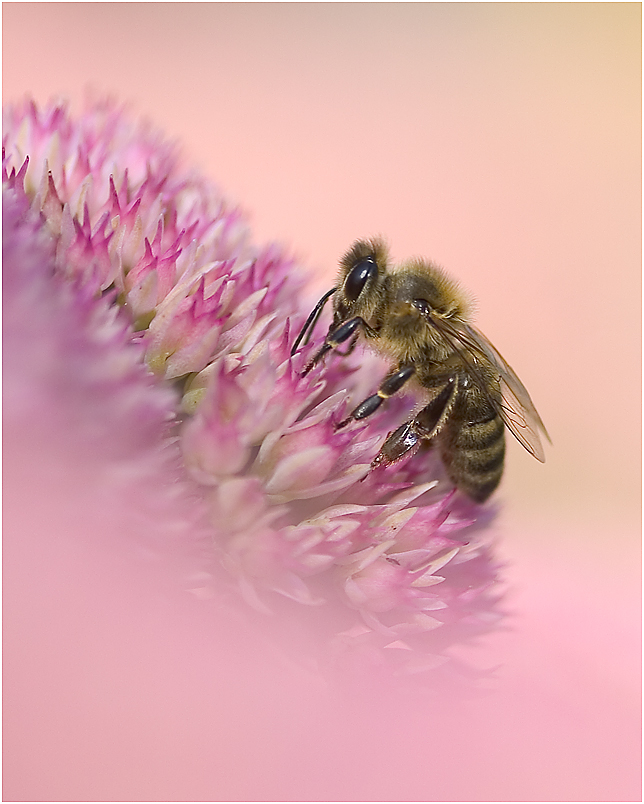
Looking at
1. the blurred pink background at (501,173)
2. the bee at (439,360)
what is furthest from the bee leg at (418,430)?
the blurred pink background at (501,173)

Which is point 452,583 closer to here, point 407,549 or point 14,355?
point 407,549

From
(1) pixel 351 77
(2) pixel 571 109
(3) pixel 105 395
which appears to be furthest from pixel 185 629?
(2) pixel 571 109

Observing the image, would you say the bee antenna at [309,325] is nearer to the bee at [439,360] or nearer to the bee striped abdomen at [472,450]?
the bee at [439,360]

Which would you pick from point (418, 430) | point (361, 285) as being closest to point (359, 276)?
point (361, 285)

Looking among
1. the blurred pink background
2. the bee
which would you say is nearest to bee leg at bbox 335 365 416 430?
the bee

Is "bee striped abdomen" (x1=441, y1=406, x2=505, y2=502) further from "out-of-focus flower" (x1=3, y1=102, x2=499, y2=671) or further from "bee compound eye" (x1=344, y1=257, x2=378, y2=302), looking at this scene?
"bee compound eye" (x1=344, y1=257, x2=378, y2=302)

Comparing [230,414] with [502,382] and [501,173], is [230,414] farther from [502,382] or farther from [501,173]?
[501,173]
